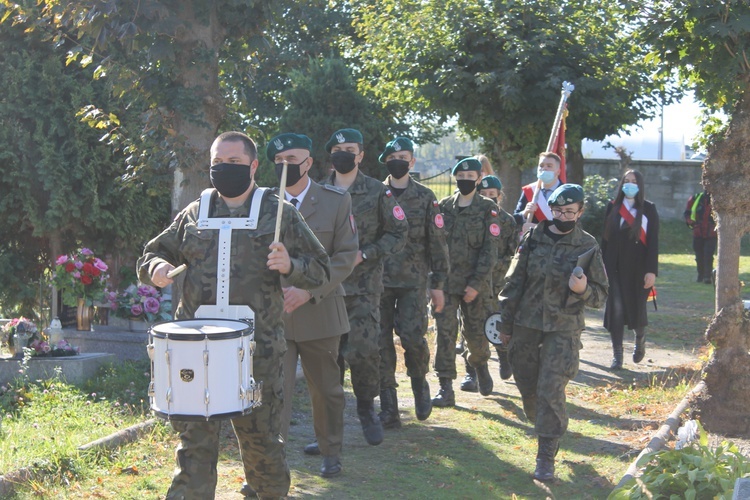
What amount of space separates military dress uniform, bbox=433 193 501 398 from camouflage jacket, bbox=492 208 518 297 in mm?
541

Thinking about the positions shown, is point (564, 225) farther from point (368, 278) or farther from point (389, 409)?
point (389, 409)

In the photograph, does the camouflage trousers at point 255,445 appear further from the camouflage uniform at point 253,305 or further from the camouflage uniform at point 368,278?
the camouflage uniform at point 368,278

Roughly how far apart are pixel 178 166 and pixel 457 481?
3.16 meters

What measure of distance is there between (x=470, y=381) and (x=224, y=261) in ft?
17.7

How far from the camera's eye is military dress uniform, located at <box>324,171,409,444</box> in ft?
24.2

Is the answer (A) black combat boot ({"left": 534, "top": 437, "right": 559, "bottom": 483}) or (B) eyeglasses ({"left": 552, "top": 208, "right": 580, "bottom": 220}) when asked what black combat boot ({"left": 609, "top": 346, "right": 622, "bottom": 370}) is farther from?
(B) eyeglasses ({"left": 552, "top": 208, "right": 580, "bottom": 220})

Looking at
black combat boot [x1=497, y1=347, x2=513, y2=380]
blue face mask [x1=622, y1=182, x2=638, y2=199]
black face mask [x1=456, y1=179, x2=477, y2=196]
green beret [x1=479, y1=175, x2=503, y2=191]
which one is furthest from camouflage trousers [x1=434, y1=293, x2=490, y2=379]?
blue face mask [x1=622, y1=182, x2=638, y2=199]

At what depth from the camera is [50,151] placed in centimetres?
1084

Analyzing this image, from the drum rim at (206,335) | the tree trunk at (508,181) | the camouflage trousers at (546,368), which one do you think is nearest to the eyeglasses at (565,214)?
the camouflage trousers at (546,368)

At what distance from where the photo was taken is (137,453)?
273 inches

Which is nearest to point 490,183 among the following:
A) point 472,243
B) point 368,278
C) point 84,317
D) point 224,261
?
point 472,243

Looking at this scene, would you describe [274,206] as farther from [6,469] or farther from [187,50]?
[187,50]

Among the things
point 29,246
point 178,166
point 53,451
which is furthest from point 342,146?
point 29,246

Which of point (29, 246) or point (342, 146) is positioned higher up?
point (342, 146)
